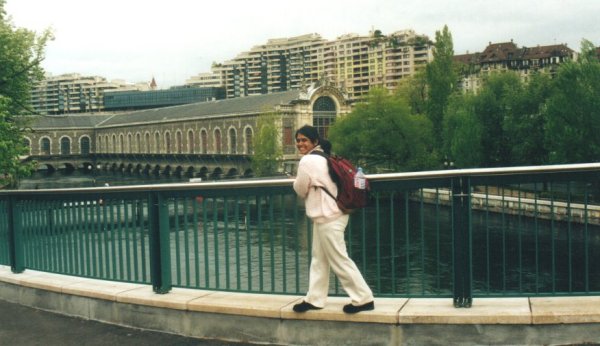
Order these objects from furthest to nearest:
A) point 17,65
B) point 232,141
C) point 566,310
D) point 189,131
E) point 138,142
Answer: point 138,142 < point 189,131 < point 232,141 < point 17,65 < point 566,310

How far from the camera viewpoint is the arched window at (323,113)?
246 feet

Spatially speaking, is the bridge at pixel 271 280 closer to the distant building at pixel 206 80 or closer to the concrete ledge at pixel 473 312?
the concrete ledge at pixel 473 312

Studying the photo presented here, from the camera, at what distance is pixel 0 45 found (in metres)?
25.7

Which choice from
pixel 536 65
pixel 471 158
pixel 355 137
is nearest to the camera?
pixel 471 158

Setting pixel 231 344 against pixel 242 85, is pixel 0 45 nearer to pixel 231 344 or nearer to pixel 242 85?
pixel 231 344

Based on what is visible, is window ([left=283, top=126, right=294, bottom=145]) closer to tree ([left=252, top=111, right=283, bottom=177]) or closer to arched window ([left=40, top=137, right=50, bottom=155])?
tree ([left=252, top=111, right=283, bottom=177])

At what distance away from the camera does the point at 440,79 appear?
52344 mm

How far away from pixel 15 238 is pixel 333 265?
13.0 feet

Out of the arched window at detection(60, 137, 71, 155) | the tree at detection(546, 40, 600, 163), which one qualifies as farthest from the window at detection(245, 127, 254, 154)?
the arched window at detection(60, 137, 71, 155)

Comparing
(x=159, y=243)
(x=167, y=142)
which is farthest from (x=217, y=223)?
(x=167, y=142)

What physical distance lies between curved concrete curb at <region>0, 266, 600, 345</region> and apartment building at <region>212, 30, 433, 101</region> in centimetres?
10334

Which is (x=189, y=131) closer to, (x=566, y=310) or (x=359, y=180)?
(x=359, y=180)

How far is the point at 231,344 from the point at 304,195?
1205 mm

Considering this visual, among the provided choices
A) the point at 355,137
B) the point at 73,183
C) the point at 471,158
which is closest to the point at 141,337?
the point at 471,158
